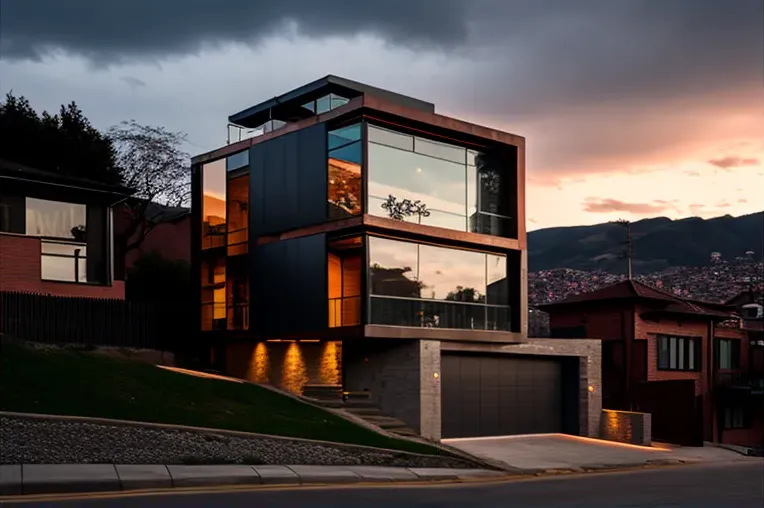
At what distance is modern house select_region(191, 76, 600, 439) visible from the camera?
3044 centimetres

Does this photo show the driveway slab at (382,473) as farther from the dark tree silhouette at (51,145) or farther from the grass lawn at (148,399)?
the dark tree silhouette at (51,145)

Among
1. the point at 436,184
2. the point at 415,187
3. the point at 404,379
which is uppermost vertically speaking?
the point at 436,184

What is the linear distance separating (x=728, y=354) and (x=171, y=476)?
36783mm

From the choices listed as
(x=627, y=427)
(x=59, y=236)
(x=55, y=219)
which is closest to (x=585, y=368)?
(x=627, y=427)

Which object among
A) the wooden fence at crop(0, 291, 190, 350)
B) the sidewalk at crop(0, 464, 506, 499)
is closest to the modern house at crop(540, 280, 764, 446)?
the wooden fence at crop(0, 291, 190, 350)

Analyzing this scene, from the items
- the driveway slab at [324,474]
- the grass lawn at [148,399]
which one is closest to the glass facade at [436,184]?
the grass lawn at [148,399]

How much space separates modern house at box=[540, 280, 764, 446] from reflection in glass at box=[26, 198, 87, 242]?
20.8 m

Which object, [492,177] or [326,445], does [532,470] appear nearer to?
[326,445]

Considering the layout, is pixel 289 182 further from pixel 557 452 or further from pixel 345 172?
pixel 557 452

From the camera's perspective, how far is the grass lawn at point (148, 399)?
22.0 m

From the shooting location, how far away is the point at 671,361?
43.1 m

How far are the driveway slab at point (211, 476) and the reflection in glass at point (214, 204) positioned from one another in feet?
59.2

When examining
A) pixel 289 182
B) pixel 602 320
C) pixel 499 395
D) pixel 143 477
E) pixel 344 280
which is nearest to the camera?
pixel 143 477

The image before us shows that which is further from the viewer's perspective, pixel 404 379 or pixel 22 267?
pixel 22 267
